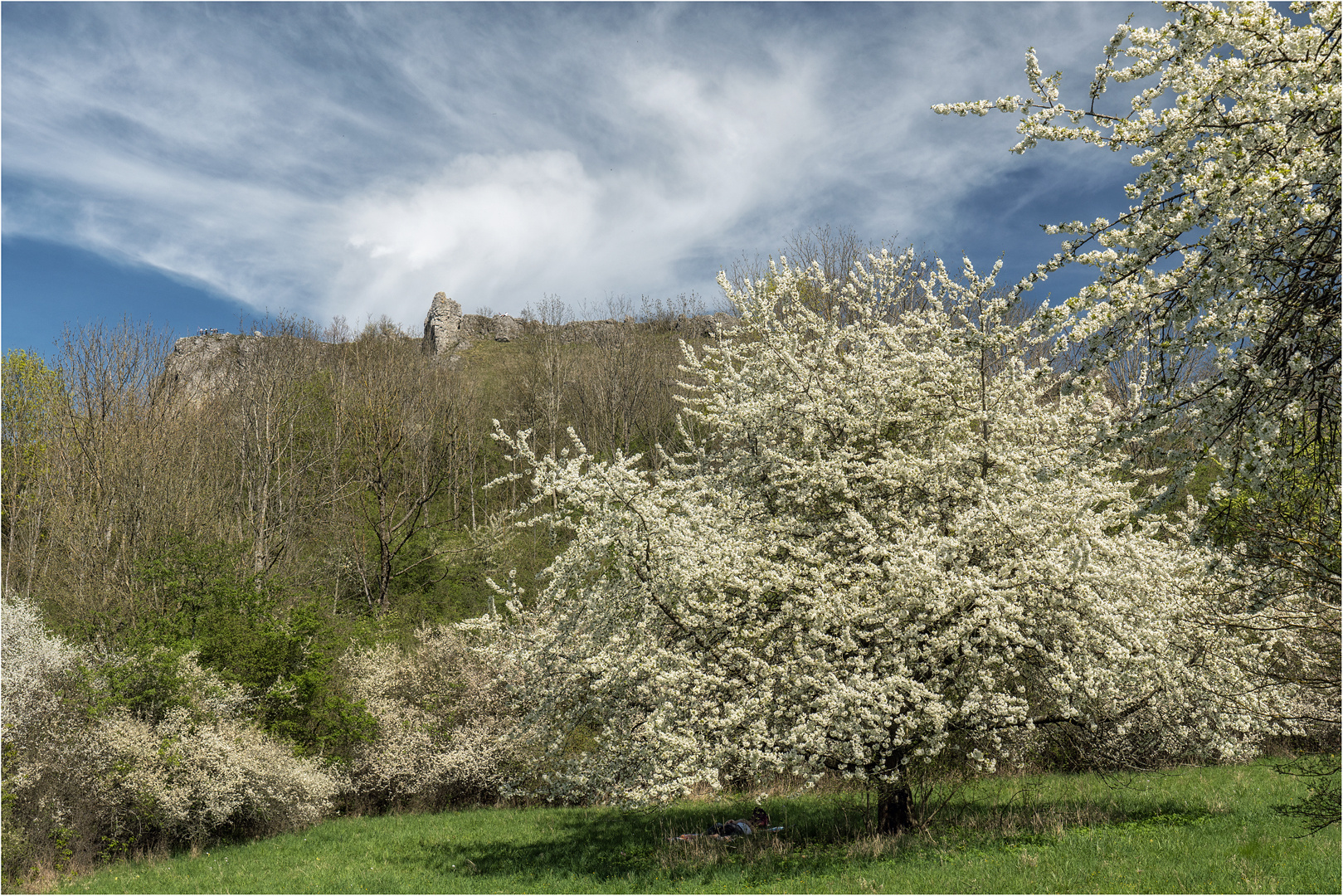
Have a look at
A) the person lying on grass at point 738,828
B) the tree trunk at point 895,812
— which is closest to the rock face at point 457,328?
the person lying on grass at point 738,828

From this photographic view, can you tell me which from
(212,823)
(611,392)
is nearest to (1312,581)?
(212,823)

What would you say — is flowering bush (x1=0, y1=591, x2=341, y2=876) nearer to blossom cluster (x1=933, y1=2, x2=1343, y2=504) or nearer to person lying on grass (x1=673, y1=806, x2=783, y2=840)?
person lying on grass (x1=673, y1=806, x2=783, y2=840)

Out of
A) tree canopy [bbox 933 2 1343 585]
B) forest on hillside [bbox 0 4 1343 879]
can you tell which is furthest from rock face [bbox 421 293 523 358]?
tree canopy [bbox 933 2 1343 585]

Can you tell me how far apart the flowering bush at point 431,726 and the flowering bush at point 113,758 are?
344 centimetres

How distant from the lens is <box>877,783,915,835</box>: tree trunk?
36.3 ft

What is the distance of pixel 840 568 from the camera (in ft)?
33.8

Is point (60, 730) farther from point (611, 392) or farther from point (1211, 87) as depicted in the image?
point (611, 392)

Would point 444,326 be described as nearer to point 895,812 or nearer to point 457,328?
point 457,328

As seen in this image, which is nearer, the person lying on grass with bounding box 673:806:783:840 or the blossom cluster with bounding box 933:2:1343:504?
the blossom cluster with bounding box 933:2:1343:504

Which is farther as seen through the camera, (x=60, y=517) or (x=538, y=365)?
(x=538, y=365)

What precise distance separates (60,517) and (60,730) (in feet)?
40.3

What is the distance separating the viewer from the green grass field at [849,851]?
318 inches

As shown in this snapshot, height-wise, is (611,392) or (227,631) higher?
(611,392)

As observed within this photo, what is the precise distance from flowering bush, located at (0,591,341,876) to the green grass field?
907mm
